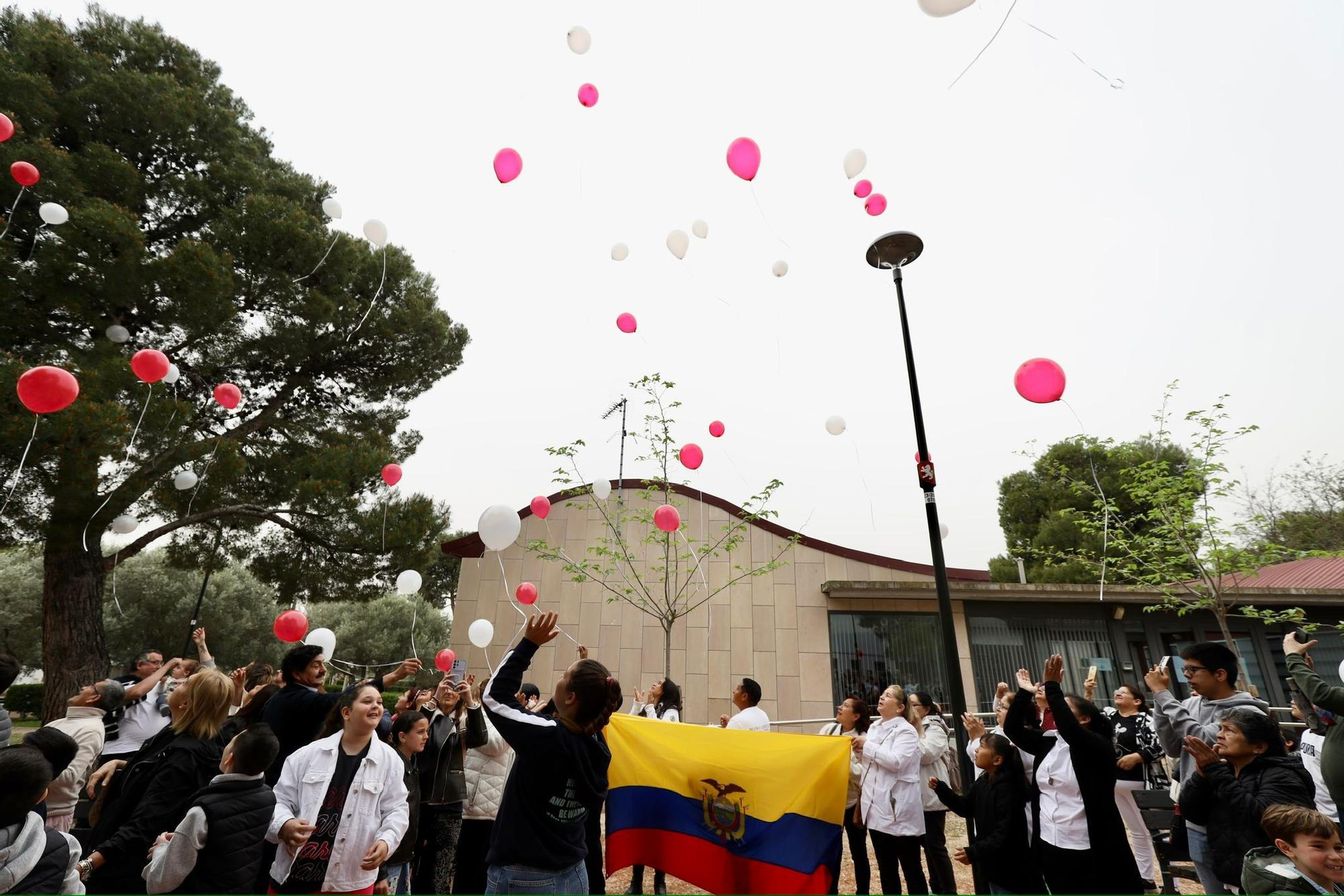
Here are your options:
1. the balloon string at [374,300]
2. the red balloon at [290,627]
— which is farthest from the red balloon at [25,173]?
the red balloon at [290,627]

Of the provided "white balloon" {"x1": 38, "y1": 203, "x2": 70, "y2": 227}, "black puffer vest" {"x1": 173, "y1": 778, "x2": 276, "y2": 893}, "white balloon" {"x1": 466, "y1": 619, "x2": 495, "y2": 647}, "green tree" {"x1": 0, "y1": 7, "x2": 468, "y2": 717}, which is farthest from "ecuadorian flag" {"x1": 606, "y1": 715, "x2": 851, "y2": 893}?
"white balloon" {"x1": 38, "y1": 203, "x2": 70, "y2": 227}

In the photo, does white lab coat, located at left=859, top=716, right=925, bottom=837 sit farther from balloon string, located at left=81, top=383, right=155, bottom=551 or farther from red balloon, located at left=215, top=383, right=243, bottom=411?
balloon string, located at left=81, top=383, right=155, bottom=551

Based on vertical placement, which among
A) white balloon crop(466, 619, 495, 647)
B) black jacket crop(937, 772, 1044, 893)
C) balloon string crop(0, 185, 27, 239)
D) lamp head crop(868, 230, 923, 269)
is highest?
balloon string crop(0, 185, 27, 239)

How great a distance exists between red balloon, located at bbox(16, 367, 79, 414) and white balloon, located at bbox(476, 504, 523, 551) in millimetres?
3713


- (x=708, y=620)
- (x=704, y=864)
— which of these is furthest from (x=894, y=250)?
(x=708, y=620)

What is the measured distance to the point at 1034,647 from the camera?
1318cm

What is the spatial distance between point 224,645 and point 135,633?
9.25ft

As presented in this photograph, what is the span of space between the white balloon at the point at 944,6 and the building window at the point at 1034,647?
12134 mm

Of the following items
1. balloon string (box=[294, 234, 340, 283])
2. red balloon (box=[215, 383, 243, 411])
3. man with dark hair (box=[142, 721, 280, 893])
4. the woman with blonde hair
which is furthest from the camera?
balloon string (box=[294, 234, 340, 283])

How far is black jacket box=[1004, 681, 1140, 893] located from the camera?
10.8 feet

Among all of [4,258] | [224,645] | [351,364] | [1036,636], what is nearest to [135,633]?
[224,645]

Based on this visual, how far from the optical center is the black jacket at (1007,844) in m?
3.71

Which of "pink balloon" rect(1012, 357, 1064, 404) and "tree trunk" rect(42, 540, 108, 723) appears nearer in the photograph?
"pink balloon" rect(1012, 357, 1064, 404)

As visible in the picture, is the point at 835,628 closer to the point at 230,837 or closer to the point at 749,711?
the point at 749,711
